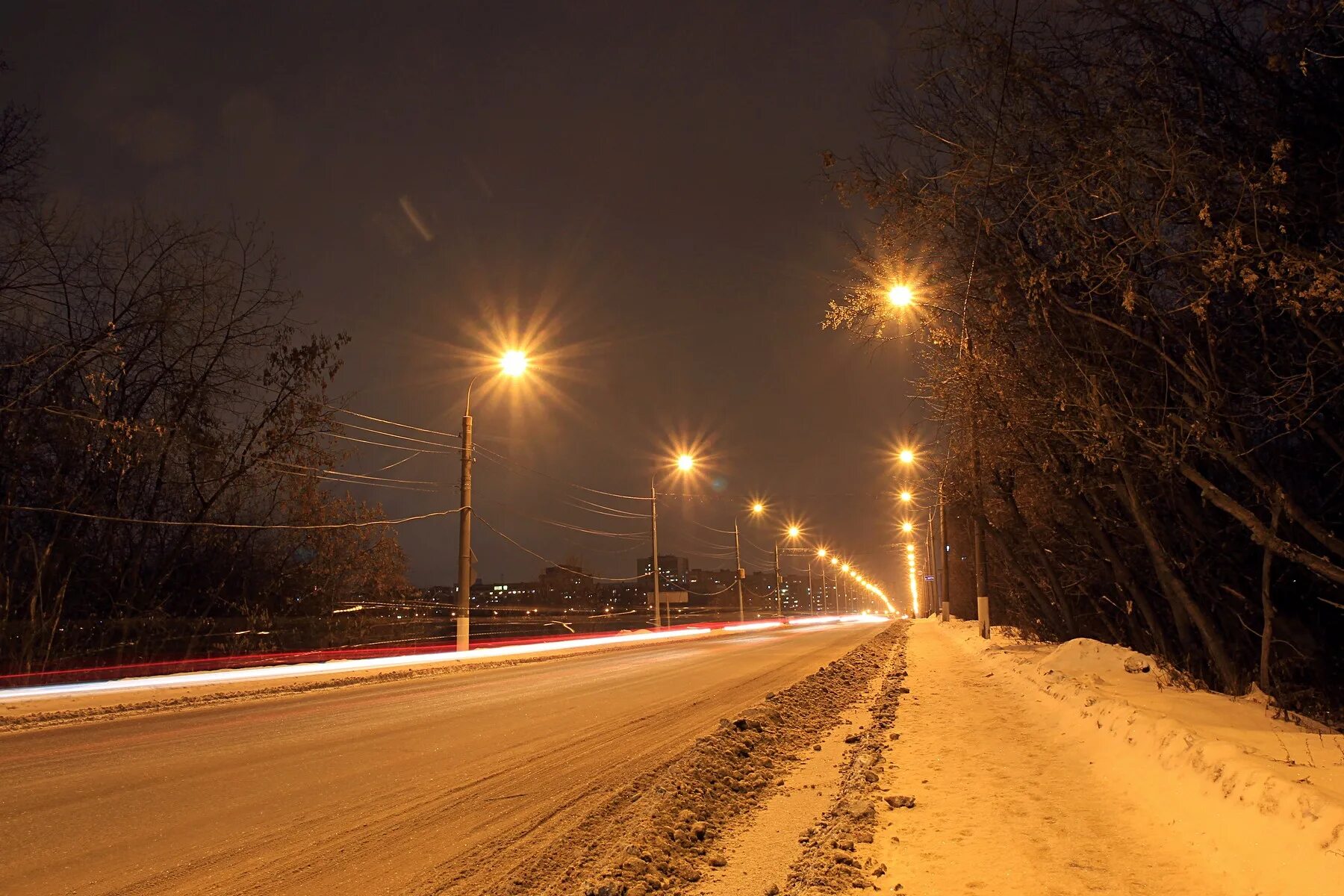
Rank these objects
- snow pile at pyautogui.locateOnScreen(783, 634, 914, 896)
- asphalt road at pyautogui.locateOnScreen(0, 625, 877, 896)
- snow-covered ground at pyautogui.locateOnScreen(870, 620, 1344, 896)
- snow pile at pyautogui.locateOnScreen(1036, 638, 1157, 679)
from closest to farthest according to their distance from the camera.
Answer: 1. snow-covered ground at pyautogui.locateOnScreen(870, 620, 1344, 896)
2. snow pile at pyautogui.locateOnScreen(783, 634, 914, 896)
3. asphalt road at pyautogui.locateOnScreen(0, 625, 877, 896)
4. snow pile at pyautogui.locateOnScreen(1036, 638, 1157, 679)

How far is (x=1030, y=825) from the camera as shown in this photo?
5711 millimetres

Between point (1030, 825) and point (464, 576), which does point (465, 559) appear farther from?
point (1030, 825)

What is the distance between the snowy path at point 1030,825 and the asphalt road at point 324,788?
7.91ft

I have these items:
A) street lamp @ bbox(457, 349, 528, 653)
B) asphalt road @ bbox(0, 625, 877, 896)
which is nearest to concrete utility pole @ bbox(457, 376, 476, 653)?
street lamp @ bbox(457, 349, 528, 653)

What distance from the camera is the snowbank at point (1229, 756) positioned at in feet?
15.0

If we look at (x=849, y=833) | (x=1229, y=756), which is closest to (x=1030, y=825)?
(x=849, y=833)

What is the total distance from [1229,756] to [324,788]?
22.9 ft

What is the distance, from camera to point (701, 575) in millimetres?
164000

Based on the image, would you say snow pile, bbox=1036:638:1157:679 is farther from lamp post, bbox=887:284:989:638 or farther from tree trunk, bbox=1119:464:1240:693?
lamp post, bbox=887:284:989:638

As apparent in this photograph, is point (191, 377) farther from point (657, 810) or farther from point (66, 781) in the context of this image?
point (657, 810)

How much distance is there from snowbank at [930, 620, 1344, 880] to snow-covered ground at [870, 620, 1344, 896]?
1cm

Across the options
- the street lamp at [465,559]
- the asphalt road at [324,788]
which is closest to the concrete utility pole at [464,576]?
the street lamp at [465,559]

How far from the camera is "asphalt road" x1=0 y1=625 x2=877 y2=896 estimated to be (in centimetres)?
514

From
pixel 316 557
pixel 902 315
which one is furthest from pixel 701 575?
A: pixel 902 315
